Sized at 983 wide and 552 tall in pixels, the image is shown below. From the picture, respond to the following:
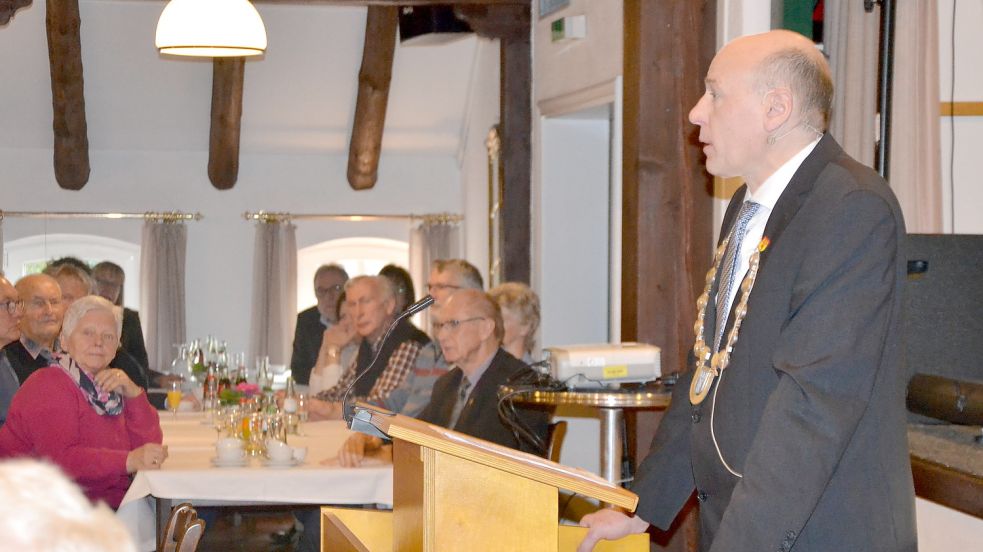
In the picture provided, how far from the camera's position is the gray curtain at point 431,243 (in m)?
11.3

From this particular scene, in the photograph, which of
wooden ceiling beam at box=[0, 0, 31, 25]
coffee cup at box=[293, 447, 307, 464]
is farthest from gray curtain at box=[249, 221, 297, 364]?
coffee cup at box=[293, 447, 307, 464]

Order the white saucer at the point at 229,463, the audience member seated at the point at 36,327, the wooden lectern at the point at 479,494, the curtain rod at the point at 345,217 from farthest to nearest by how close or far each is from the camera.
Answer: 1. the curtain rod at the point at 345,217
2. the audience member seated at the point at 36,327
3. the white saucer at the point at 229,463
4. the wooden lectern at the point at 479,494

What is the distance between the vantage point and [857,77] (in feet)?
12.3

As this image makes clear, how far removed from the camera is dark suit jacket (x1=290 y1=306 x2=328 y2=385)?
7.86 m

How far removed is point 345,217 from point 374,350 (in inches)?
239

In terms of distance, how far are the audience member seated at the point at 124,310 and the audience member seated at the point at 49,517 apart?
6273 mm

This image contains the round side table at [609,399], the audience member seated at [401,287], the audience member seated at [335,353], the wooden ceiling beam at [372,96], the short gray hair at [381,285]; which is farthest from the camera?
the wooden ceiling beam at [372,96]

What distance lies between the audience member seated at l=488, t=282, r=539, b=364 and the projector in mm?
1603

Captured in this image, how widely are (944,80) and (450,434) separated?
2644mm

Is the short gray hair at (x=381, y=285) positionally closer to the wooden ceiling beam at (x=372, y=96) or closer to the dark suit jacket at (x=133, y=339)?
the dark suit jacket at (x=133, y=339)

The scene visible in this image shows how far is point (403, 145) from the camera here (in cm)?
1138

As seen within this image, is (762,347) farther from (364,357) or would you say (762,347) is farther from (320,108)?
(320,108)

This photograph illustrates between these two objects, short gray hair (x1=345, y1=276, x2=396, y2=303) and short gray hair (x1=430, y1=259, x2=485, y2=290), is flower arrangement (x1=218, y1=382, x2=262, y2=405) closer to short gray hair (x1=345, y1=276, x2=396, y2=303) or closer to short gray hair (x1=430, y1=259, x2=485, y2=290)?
short gray hair (x1=345, y1=276, x2=396, y2=303)

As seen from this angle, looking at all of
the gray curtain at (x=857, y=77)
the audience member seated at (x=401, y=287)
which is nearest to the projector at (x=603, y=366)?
the gray curtain at (x=857, y=77)
